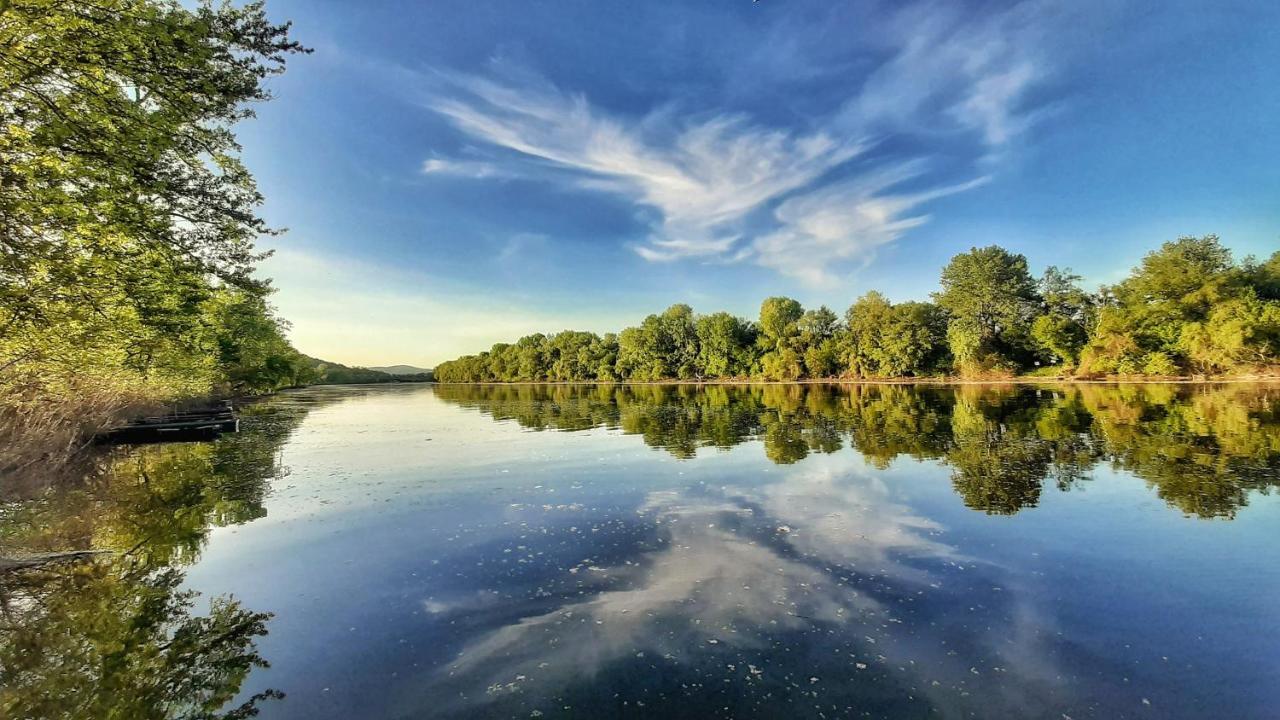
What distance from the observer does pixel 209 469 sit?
22906 mm

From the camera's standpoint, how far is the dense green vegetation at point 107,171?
9.79 m

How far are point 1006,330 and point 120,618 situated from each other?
10591 cm

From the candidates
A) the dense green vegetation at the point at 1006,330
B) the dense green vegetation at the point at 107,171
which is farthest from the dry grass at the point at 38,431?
the dense green vegetation at the point at 1006,330

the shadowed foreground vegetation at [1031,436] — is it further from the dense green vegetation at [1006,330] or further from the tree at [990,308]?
the tree at [990,308]

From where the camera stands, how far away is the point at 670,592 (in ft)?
31.6

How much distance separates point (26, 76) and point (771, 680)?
16685mm

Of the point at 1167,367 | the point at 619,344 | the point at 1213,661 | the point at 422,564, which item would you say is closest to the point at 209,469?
the point at 422,564

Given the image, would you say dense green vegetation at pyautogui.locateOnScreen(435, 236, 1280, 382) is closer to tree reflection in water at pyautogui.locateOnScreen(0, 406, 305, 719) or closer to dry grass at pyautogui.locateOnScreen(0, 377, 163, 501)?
tree reflection in water at pyautogui.locateOnScreen(0, 406, 305, 719)

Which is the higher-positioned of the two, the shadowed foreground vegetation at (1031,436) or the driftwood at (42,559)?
the shadowed foreground vegetation at (1031,436)

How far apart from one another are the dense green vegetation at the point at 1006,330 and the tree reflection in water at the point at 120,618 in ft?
287

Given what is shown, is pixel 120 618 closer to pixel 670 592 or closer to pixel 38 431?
pixel 670 592

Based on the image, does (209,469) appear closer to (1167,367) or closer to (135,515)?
(135,515)

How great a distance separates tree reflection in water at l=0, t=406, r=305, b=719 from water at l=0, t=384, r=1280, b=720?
55 mm

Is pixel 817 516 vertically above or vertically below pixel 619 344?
below
